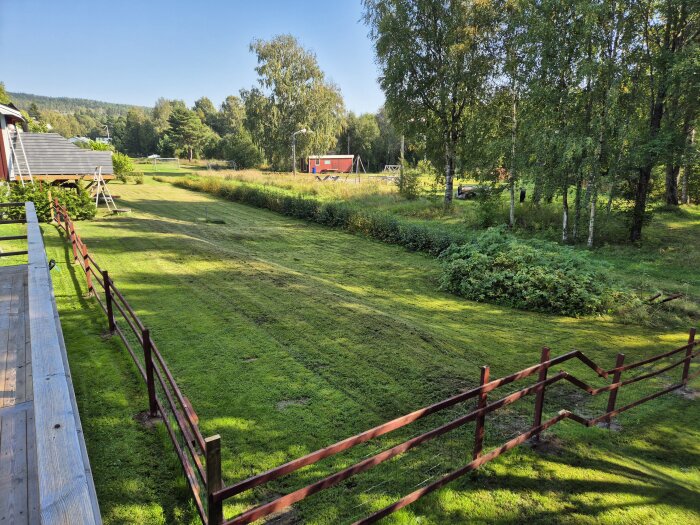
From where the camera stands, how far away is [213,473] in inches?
93.0

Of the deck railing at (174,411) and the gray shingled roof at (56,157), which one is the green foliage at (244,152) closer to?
the gray shingled roof at (56,157)

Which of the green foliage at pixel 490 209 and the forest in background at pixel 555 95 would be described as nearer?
the forest in background at pixel 555 95

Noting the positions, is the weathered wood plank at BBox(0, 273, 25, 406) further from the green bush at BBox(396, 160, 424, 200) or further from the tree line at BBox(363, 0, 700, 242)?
the green bush at BBox(396, 160, 424, 200)

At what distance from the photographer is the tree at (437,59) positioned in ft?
70.1

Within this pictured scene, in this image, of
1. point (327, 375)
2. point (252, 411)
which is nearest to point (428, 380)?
point (327, 375)

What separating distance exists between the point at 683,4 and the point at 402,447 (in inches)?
713

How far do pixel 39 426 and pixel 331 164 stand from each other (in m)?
55.1

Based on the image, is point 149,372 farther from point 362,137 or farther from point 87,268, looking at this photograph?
point 362,137

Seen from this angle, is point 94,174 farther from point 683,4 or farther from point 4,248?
point 683,4

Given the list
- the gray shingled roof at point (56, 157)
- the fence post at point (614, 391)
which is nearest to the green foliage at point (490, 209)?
the fence post at point (614, 391)

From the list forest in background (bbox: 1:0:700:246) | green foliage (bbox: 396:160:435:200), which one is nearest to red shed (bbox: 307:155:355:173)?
green foliage (bbox: 396:160:435:200)

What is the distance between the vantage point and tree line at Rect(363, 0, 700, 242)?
14664mm

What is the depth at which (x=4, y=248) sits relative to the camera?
38.5 ft

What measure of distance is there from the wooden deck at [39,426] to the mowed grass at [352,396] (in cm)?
91
